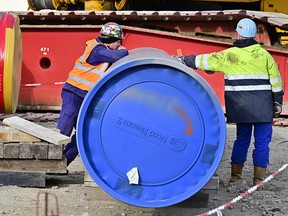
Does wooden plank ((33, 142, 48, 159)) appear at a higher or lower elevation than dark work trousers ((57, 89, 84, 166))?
lower

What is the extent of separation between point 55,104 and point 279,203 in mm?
5531

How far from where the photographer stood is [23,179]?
19.6ft

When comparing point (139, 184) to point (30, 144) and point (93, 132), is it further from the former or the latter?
point (30, 144)

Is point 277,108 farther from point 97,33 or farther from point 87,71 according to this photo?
point 97,33

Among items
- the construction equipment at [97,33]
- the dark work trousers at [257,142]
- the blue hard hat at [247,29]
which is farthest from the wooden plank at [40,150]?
the construction equipment at [97,33]

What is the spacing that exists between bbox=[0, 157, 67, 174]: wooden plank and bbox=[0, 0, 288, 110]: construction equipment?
4728 mm

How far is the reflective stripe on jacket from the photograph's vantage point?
6.30 meters

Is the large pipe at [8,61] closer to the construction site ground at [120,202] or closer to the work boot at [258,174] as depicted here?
the construction site ground at [120,202]

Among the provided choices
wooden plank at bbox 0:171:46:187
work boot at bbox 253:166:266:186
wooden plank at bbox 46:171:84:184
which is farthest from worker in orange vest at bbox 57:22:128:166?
work boot at bbox 253:166:266:186

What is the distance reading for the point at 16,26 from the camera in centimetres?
809

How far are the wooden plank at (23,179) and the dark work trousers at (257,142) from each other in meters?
1.95

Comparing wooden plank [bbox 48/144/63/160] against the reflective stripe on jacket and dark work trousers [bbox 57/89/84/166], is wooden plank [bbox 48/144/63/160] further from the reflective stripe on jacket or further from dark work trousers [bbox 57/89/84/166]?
the reflective stripe on jacket

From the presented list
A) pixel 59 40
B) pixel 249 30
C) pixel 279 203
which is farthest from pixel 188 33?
pixel 279 203

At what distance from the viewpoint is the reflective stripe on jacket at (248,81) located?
6301 millimetres
